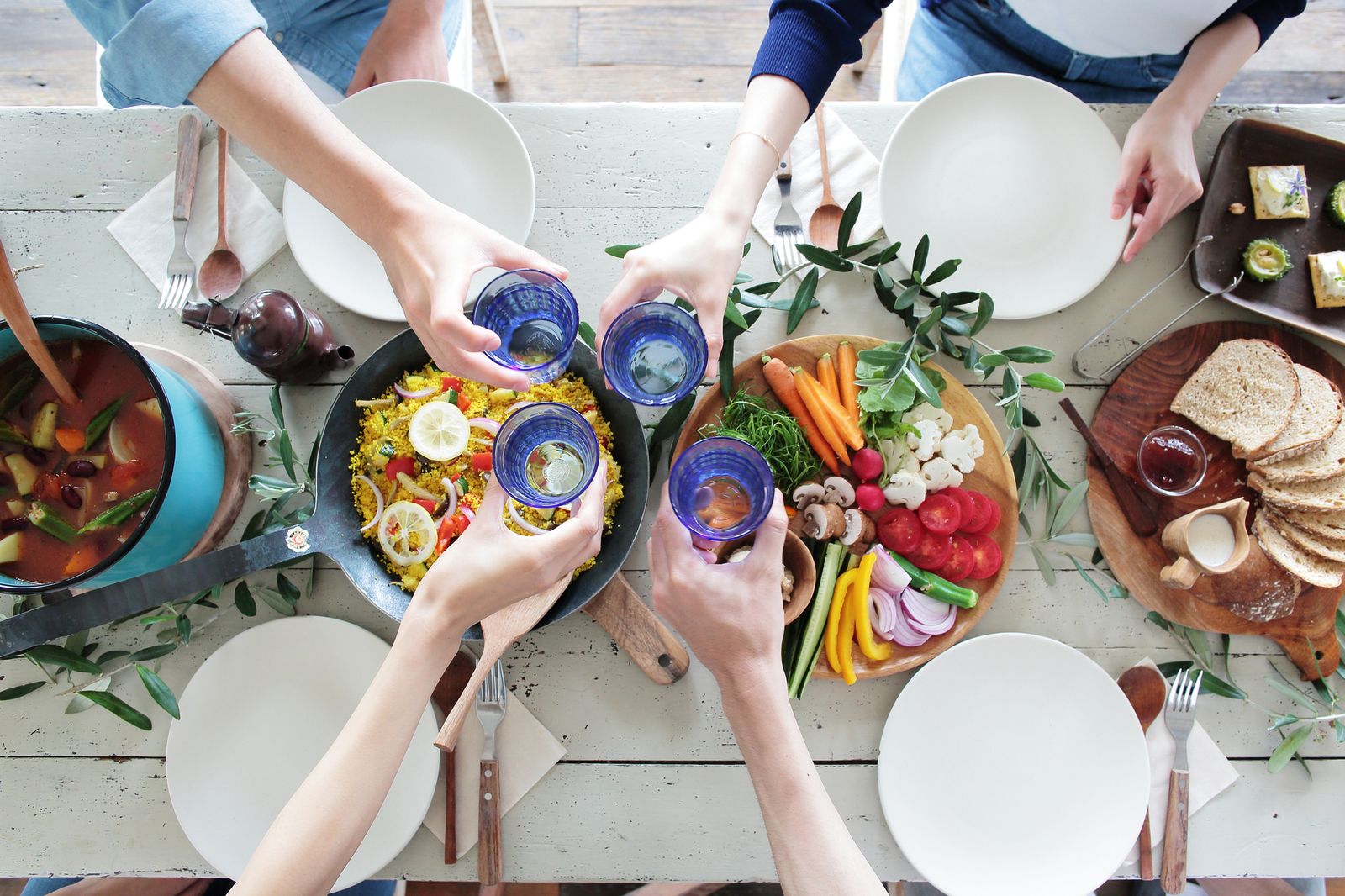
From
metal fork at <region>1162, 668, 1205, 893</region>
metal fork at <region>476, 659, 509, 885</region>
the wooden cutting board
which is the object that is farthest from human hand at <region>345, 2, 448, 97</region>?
metal fork at <region>1162, 668, 1205, 893</region>

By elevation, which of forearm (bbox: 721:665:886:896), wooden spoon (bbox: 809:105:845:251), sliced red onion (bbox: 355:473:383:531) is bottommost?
forearm (bbox: 721:665:886:896)

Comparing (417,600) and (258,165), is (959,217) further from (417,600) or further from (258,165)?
(258,165)

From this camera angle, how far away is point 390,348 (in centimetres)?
136

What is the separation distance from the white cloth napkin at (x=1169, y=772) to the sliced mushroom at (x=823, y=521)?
667 millimetres

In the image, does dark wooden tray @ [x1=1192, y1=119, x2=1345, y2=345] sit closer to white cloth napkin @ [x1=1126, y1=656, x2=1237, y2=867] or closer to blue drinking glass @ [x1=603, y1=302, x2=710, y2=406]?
white cloth napkin @ [x1=1126, y1=656, x2=1237, y2=867]

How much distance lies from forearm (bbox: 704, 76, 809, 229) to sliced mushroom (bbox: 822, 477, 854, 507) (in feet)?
1.60

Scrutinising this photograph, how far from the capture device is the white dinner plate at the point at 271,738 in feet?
4.42

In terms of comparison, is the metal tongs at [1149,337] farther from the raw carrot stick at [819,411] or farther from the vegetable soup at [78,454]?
the vegetable soup at [78,454]

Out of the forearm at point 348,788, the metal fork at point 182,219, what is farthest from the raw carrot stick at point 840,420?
the metal fork at point 182,219

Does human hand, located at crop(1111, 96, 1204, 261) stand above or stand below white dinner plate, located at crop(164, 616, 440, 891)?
above

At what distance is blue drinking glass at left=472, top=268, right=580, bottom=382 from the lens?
118cm

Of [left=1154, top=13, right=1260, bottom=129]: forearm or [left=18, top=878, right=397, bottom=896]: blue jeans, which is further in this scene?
[left=18, top=878, right=397, bottom=896]: blue jeans

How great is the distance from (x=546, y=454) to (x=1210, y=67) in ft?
5.01

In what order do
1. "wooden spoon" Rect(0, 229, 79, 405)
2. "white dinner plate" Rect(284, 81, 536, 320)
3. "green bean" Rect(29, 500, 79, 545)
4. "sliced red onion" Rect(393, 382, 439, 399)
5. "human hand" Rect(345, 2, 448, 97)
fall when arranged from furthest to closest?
1. "human hand" Rect(345, 2, 448, 97)
2. "white dinner plate" Rect(284, 81, 536, 320)
3. "sliced red onion" Rect(393, 382, 439, 399)
4. "green bean" Rect(29, 500, 79, 545)
5. "wooden spoon" Rect(0, 229, 79, 405)
